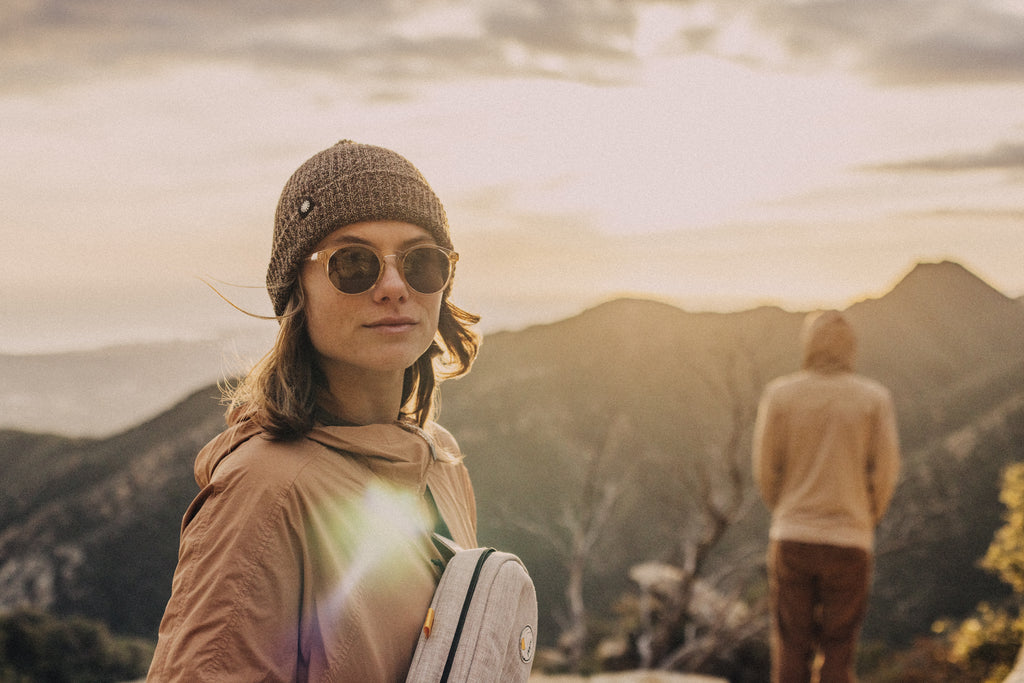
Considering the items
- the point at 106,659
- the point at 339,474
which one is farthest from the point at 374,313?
the point at 106,659

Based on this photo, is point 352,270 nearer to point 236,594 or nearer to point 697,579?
point 236,594

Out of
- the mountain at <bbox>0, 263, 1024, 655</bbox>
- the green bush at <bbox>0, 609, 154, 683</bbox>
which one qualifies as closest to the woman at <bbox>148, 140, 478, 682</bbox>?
the green bush at <bbox>0, 609, 154, 683</bbox>

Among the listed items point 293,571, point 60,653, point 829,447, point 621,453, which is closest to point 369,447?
point 293,571

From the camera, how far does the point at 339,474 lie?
104 cm

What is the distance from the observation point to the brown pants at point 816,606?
3.65 meters

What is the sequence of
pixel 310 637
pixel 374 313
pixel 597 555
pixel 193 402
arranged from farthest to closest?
pixel 597 555 → pixel 193 402 → pixel 374 313 → pixel 310 637

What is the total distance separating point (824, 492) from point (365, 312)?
10.7 feet

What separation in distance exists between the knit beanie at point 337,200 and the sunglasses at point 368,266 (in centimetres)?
5

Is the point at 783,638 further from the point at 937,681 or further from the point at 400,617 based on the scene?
Answer: the point at 937,681

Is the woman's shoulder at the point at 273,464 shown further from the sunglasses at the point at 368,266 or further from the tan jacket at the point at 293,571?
the sunglasses at the point at 368,266

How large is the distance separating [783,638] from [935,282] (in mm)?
40601

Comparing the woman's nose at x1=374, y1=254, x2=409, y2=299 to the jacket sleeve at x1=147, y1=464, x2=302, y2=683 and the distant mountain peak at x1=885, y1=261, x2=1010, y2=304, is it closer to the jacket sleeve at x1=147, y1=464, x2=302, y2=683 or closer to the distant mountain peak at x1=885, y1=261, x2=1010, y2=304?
the jacket sleeve at x1=147, y1=464, x2=302, y2=683

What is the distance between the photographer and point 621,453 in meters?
30.7

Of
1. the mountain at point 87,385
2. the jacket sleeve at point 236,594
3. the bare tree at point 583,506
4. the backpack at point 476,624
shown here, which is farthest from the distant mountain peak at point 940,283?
the jacket sleeve at point 236,594
